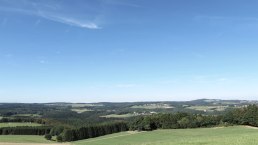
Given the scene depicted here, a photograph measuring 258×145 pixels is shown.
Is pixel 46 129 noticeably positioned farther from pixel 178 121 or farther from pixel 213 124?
pixel 213 124

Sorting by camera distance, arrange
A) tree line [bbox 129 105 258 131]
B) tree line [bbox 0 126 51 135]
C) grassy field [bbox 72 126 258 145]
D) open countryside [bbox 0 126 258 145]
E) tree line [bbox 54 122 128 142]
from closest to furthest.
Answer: grassy field [bbox 72 126 258 145] < open countryside [bbox 0 126 258 145] < tree line [bbox 129 105 258 131] < tree line [bbox 54 122 128 142] < tree line [bbox 0 126 51 135]

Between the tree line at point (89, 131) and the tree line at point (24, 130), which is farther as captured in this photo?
the tree line at point (24, 130)

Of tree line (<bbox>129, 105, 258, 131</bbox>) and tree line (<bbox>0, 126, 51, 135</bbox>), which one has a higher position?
tree line (<bbox>129, 105, 258, 131</bbox>)

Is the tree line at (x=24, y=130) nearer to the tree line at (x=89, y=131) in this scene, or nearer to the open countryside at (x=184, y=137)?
Result: the tree line at (x=89, y=131)

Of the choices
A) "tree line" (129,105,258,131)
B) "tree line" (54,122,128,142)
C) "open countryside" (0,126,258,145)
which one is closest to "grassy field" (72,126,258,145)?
"open countryside" (0,126,258,145)

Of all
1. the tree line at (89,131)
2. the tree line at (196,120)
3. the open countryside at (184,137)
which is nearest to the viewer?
the open countryside at (184,137)

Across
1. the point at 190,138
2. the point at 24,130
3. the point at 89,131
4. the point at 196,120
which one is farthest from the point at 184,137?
the point at 24,130

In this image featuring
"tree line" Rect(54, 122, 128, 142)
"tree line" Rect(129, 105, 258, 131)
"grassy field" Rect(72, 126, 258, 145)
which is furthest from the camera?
"tree line" Rect(54, 122, 128, 142)

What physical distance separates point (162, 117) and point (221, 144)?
8891cm

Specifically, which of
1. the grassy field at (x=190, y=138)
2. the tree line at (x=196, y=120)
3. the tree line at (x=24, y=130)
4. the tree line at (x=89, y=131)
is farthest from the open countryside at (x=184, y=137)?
the tree line at (x=24, y=130)

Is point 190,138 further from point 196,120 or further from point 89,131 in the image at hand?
point 89,131

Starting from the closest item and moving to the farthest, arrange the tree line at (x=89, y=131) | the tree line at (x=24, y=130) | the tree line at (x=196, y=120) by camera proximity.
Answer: the tree line at (x=196, y=120), the tree line at (x=89, y=131), the tree line at (x=24, y=130)

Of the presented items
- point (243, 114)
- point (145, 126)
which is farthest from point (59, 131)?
point (243, 114)

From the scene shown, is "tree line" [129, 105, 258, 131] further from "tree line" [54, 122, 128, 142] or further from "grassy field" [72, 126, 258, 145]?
"grassy field" [72, 126, 258, 145]
